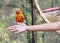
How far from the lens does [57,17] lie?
1979mm

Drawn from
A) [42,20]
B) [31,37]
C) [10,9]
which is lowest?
[31,37]

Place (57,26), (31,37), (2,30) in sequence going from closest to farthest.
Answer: (57,26) < (2,30) < (31,37)

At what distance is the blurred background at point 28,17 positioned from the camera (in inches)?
74.6

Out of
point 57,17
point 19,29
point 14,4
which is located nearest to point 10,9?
point 14,4

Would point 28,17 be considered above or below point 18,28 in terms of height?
below

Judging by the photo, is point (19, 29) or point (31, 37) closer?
point (19, 29)

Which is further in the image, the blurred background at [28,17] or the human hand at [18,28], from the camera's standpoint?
the blurred background at [28,17]

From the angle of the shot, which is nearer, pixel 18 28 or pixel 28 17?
pixel 18 28

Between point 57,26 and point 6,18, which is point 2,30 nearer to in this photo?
point 6,18

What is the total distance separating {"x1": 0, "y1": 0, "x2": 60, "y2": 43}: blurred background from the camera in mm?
1896

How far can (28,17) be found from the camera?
1.96 m

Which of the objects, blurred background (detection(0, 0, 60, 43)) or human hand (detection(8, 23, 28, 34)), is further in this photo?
blurred background (detection(0, 0, 60, 43))

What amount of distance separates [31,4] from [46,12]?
185mm

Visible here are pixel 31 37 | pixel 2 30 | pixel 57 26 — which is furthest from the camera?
pixel 31 37
